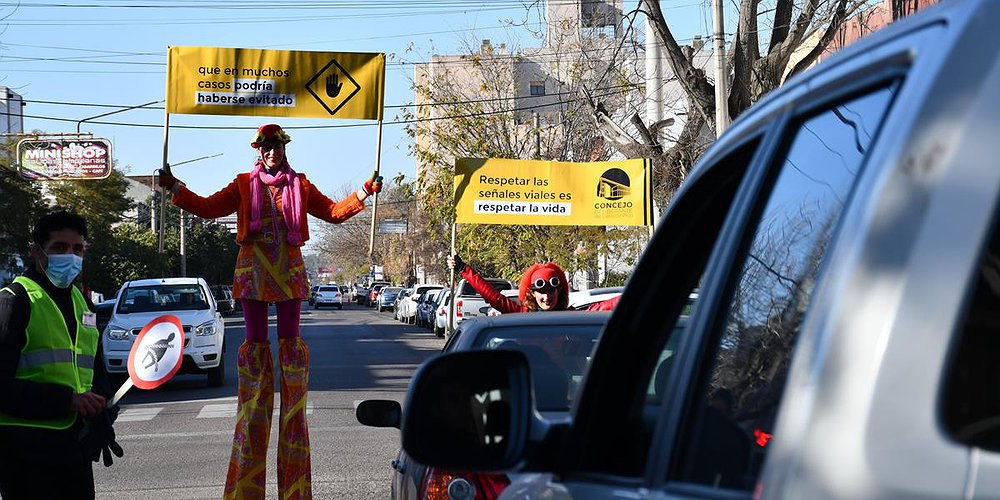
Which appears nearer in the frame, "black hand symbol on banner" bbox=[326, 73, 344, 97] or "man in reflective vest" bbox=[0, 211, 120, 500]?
"man in reflective vest" bbox=[0, 211, 120, 500]

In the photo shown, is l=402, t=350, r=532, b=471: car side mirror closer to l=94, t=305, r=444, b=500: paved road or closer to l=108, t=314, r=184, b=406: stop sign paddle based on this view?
l=108, t=314, r=184, b=406: stop sign paddle

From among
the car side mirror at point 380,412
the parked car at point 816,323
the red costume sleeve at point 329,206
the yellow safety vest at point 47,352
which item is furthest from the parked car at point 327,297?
the parked car at point 816,323

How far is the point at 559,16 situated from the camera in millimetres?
43031

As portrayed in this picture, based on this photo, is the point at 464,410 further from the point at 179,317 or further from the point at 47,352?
the point at 179,317

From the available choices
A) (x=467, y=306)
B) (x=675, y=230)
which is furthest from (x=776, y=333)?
(x=467, y=306)

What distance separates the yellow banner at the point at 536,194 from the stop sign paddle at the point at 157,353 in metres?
16.9

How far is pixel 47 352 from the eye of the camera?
602 centimetres

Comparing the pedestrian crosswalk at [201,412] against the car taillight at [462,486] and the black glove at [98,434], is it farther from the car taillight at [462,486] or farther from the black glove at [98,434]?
the car taillight at [462,486]

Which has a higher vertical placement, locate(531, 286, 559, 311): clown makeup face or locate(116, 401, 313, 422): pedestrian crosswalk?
locate(531, 286, 559, 311): clown makeup face

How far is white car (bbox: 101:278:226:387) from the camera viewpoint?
66.2 ft

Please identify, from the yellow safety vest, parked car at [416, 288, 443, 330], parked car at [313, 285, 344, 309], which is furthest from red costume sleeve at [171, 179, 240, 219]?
parked car at [313, 285, 344, 309]

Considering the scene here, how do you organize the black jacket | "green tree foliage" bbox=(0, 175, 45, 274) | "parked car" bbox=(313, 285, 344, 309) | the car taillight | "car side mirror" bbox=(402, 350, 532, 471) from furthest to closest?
"parked car" bbox=(313, 285, 344, 309), "green tree foliage" bbox=(0, 175, 45, 274), the black jacket, the car taillight, "car side mirror" bbox=(402, 350, 532, 471)

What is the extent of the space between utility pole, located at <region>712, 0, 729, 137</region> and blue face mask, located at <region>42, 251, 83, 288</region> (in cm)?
1297

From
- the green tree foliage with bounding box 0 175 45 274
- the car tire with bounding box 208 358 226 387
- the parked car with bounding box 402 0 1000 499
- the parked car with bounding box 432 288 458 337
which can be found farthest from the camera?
the green tree foliage with bounding box 0 175 45 274
